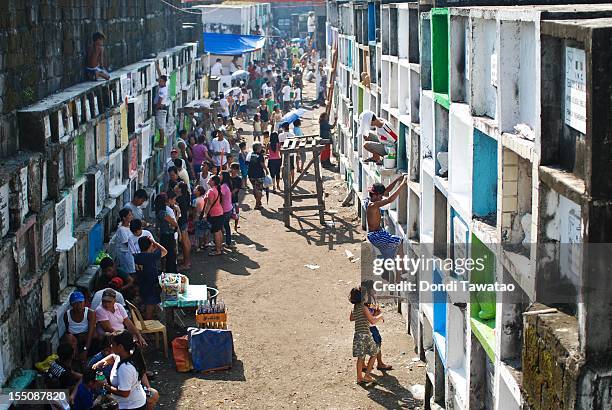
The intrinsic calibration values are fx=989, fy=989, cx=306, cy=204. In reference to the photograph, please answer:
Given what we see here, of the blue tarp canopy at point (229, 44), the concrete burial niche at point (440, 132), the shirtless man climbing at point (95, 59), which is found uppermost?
the blue tarp canopy at point (229, 44)

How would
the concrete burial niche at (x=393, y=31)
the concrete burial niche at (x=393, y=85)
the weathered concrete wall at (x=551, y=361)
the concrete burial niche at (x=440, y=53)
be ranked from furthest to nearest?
the concrete burial niche at (x=393, y=85)
the concrete burial niche at (x=393, y=31)
the concrete burial niche at (x=440, y=53)
the weathered concrete wall at (x=551, y=361)

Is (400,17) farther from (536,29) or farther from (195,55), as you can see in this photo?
(195,55)

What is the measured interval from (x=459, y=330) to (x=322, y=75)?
97.6ft

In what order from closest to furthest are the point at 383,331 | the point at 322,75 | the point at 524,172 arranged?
the point at 524,172, the point at 383,331, the point at 322,75

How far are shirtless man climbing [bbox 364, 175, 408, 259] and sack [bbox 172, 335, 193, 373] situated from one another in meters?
2.77

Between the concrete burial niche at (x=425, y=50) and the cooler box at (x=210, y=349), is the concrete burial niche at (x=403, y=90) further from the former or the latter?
the cooler box at (x=210, y=349)

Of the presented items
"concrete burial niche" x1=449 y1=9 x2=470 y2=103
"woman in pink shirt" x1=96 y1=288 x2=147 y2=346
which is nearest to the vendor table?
"woman in pink shirt" x1=96 y1=288 x2=147 y2=346

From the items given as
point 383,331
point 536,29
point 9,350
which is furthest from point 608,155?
point 383,331

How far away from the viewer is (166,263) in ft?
45.6

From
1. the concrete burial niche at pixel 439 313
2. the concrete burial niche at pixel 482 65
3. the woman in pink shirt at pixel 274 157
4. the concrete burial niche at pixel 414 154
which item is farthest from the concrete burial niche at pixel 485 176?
the woman in pink shirt at pixel 274 157

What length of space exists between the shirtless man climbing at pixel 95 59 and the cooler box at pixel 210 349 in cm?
386

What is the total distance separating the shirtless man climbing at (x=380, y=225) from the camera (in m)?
12.2

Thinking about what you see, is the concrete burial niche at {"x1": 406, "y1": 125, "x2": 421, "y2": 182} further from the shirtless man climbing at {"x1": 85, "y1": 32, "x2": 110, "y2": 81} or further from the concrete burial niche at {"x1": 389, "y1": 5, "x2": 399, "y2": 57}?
the shirtless man climbing at {"x1": 85, "y1": 32, "x2": 110, "y2": 81}

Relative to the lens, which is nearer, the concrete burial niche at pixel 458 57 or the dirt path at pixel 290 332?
the concrete burial niche at pixel 458 57
